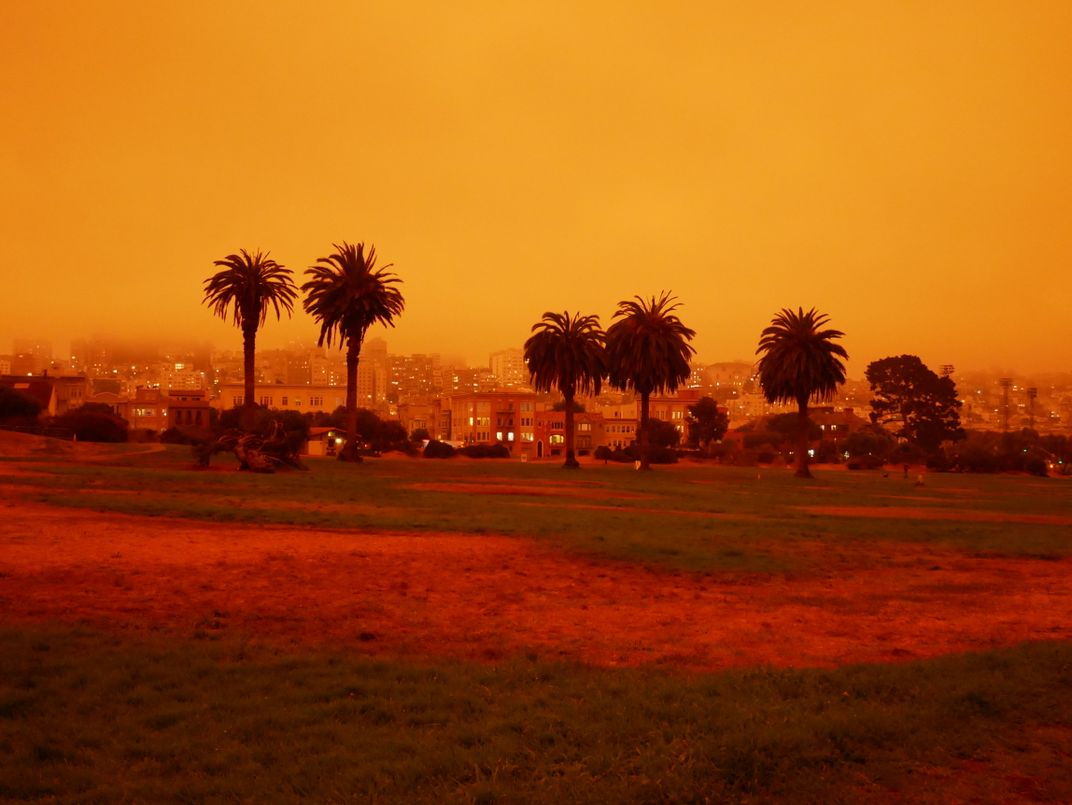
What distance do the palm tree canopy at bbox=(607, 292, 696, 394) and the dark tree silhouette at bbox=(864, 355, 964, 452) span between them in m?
63.8

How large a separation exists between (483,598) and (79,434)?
65661 mm

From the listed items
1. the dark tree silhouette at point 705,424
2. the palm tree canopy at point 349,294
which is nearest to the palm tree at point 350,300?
the palm tree canopy at point 349,294

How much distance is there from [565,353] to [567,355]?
26cm

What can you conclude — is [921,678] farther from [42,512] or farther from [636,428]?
[636,428]

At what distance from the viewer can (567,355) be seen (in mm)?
67875

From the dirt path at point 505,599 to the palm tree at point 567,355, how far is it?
48023 mm

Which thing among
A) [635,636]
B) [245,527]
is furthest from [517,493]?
[635,636]

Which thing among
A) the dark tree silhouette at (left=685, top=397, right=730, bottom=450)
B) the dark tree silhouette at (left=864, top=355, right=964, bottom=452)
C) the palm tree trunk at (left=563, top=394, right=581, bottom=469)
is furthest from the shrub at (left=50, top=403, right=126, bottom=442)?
the dark tree silhouette at (left=864, top=355, right=964, bottom=452)

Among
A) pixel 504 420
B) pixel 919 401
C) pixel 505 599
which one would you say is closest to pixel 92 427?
pixel 505 599

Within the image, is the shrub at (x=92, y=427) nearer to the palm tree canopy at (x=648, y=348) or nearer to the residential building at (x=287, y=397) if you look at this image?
the palm tree canopy at (x=648, y=348)

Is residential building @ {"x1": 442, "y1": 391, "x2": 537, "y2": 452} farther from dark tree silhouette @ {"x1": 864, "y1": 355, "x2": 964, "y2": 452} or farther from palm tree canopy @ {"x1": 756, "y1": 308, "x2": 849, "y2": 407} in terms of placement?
palm tree canopy @ {"x1": 756, "y1": 308, "x2": 849, "y2": 407}

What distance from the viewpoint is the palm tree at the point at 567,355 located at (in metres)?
68.1

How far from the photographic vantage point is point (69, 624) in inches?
430

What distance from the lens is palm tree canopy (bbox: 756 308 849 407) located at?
6400cm
